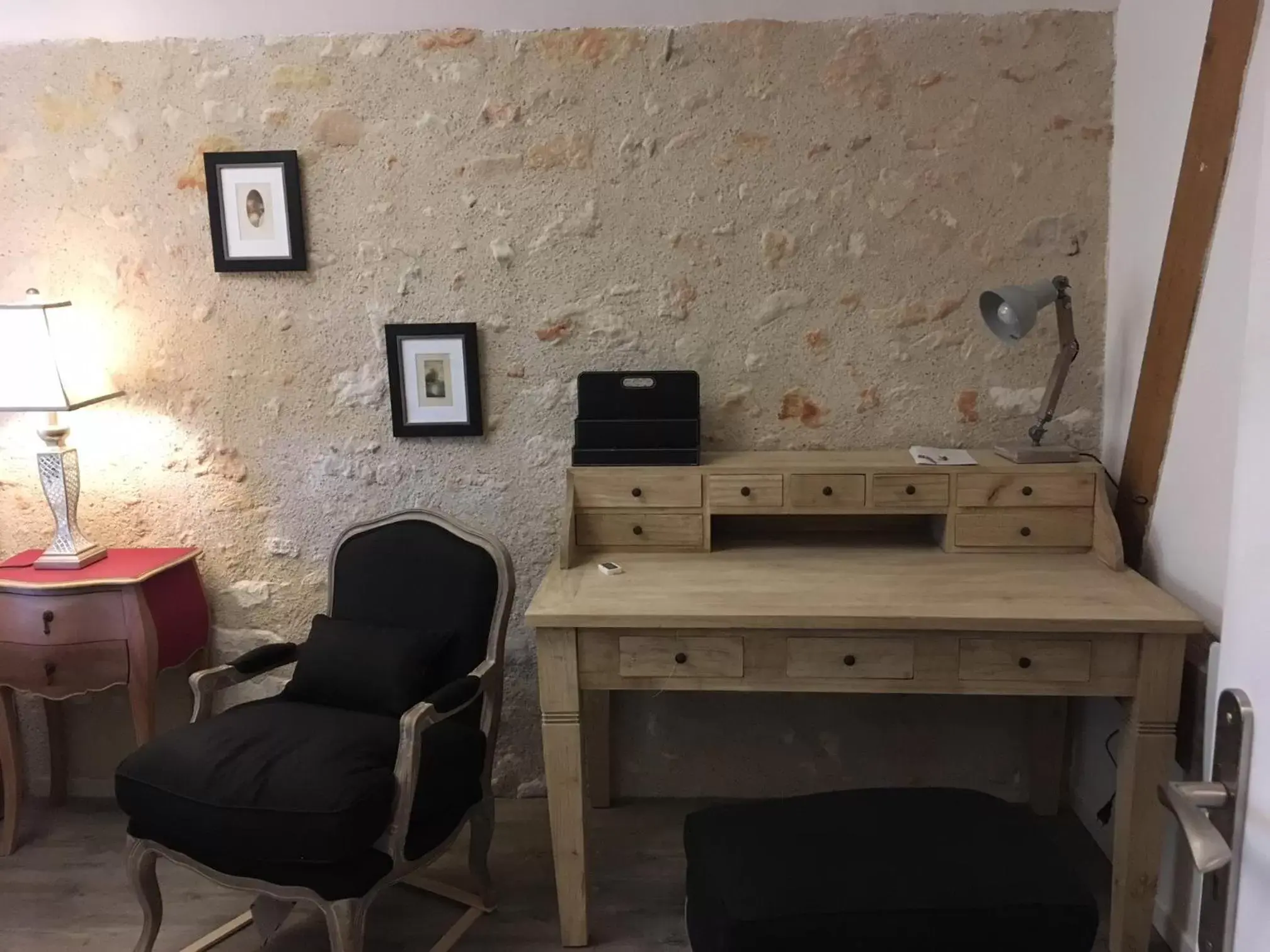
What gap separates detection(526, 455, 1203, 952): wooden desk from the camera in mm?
1978

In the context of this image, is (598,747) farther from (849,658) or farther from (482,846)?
(849,658)

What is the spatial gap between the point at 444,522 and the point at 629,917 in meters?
1.05

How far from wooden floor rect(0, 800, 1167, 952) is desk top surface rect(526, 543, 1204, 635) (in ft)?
2.64

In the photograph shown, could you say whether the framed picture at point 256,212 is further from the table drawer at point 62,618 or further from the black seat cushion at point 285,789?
the black seat cushion at point 285,789

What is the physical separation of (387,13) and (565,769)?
193 centimetres

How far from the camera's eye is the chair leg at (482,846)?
7.64 feet

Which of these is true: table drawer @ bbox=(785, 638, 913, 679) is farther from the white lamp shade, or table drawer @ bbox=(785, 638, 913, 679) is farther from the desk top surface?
the white lamp shade

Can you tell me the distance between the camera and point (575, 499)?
247 cm

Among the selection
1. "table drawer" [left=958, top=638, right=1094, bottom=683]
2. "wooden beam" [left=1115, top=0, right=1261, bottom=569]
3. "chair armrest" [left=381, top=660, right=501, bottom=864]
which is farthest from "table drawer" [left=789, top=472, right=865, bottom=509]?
"chair armrest" [left=381, top=660, right=501, bottom=864]

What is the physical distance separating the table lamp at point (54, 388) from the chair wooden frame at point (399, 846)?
661mm

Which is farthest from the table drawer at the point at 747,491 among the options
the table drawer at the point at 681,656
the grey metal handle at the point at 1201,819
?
the grey metal handle at the point at 1201,819

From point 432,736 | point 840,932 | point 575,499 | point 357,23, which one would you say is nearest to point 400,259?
point 357,23

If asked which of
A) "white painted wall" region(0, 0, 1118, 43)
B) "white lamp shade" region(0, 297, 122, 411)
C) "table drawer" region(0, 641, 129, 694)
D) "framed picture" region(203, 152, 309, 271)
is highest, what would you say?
"white painted wall" region(0, 0, 1118, 43)

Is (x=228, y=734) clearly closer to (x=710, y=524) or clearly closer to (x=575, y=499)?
(x=575, y=499)
